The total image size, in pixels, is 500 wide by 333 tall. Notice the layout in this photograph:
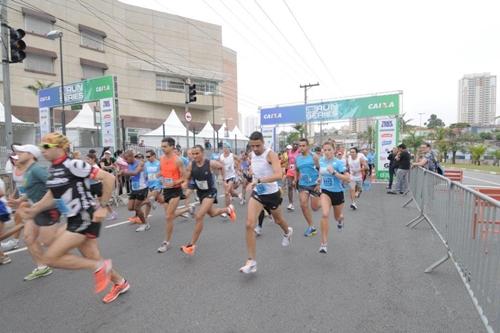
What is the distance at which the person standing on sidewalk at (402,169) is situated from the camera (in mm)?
12023

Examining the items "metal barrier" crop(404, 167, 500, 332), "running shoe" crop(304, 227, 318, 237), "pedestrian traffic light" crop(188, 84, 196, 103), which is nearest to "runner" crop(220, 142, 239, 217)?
"running shoe" crop(304, 227, 318, 237)

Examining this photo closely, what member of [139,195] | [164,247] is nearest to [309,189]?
[164,247]

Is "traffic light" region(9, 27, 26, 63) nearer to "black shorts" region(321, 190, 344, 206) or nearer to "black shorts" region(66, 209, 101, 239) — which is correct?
"black shorts" region(66, 209, 101, 239)

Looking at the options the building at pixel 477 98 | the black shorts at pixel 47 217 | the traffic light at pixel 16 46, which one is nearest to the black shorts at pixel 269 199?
the black shorts at pixel 47 217

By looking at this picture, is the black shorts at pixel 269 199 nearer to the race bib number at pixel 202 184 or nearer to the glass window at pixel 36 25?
the race bib number at pixel 202 184

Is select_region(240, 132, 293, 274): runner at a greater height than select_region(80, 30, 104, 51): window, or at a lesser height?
lesser

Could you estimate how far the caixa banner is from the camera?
17594 millimetres

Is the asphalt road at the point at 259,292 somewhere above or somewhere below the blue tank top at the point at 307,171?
below

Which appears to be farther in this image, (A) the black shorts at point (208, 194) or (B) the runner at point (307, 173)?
(B) the runner at point (307, 173)

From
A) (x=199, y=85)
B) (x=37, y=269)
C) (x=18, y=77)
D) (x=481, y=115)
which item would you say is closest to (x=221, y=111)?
(x=199, y=85)

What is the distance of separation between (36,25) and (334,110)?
34.6 m

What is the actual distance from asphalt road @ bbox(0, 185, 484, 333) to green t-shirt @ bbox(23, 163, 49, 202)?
1155mm

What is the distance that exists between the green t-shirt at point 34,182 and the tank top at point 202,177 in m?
2.18

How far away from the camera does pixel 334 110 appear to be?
65.8 feet
